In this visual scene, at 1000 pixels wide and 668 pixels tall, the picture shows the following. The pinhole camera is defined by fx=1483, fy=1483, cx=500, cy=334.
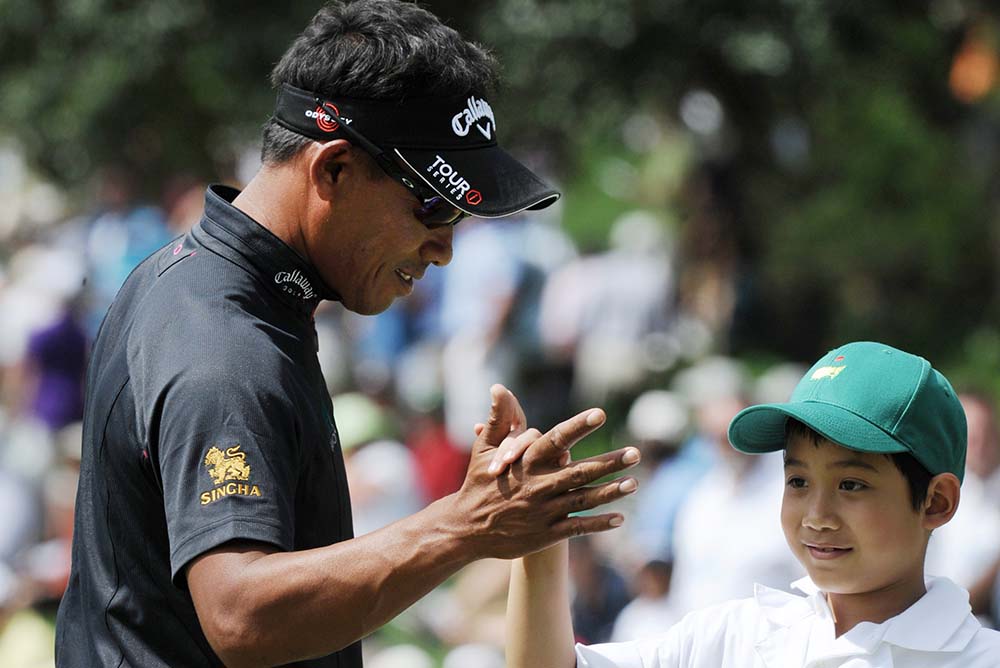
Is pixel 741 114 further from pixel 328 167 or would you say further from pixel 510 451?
pixel 510 451

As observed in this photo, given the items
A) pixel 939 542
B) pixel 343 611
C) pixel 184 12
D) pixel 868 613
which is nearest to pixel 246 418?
pixel 343 611

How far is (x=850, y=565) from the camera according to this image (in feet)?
8.46

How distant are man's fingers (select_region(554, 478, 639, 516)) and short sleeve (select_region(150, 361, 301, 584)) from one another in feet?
1.38

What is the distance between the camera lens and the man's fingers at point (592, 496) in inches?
84.1

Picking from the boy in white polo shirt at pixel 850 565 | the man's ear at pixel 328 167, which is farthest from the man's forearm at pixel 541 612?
the man's ear at pixel 328 167

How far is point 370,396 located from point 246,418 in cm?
669

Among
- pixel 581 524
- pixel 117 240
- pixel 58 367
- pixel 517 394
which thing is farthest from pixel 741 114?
pixel 581 524

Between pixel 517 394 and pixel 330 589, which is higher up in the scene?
pixel 330 589

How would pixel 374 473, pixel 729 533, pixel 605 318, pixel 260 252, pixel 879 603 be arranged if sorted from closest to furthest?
pixel 260 252
pixel 879 603
pixel 729 533
pixel 374 473
pixel 605 318

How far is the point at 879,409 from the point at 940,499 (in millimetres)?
219

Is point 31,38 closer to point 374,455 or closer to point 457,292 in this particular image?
point 457,292

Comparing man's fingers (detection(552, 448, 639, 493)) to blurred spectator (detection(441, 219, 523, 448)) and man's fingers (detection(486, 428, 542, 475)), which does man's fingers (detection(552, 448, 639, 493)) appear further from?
blurred spectator (detection(441, 219, 523, 448))

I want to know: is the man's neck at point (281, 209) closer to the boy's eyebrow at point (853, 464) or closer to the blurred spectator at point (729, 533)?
the boy's eyebrow at point (853, 464)

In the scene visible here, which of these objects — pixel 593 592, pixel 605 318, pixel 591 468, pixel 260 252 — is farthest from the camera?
pixel 605 318
